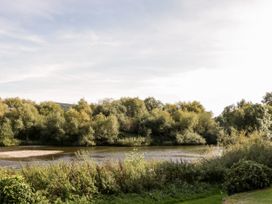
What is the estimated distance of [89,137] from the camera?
183ft

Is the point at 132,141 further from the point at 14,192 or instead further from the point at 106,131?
the point at 14,192

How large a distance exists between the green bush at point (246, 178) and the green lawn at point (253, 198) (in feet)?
1.51

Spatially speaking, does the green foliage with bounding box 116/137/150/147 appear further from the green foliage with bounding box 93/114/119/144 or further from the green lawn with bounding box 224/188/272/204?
the green lawn with bounding box 224/188/272/204

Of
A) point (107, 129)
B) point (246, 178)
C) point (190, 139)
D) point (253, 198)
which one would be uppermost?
point (107, 129)

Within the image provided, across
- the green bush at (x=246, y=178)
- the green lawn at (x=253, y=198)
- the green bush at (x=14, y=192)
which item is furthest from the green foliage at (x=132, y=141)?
the green bush at (x=14, y=192)

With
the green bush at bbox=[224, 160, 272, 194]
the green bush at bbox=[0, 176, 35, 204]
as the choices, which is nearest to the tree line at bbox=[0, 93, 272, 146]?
the green bush at bbox=[224, 160, 272, 194]

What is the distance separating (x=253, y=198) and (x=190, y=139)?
4154cm

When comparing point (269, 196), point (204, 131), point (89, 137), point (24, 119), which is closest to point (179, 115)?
point (204, 131)

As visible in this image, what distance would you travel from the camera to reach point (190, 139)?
175ft

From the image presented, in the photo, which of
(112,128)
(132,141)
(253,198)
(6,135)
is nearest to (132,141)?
(132,141)

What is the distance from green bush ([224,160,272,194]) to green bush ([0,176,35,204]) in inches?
256

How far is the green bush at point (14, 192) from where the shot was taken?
11.7 meters

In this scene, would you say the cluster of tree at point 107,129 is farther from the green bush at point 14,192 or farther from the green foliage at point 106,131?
the green bush at point 14,192

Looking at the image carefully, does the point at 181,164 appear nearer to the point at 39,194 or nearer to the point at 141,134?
the point at 39,194
